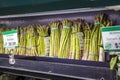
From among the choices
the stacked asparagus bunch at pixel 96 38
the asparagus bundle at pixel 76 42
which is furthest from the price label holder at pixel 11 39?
the stacked asparagus bunch at pixel 96 38

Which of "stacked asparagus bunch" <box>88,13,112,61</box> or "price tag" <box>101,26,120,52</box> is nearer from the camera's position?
"price tag" <box>101,26,120,52</box>

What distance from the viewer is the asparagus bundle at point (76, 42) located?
1491mm

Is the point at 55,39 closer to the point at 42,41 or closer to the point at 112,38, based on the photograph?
the point at 42,41

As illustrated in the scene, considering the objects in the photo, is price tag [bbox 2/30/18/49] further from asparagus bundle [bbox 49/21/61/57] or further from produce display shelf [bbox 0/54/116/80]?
asparagus bundle [bbox 49/21/61/57]

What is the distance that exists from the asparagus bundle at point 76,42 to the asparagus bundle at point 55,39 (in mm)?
132

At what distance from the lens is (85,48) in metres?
1.47

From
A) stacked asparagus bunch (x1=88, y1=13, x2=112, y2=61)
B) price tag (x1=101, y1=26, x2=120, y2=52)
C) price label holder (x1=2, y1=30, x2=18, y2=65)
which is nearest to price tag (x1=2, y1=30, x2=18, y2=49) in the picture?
price label holder (x1=2, y1=30, x2=18, y2=65)

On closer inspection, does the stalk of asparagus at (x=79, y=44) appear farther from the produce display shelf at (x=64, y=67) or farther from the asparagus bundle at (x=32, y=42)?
the asparagus bundle at (x=32, y=42)

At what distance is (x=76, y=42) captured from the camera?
1.50 m

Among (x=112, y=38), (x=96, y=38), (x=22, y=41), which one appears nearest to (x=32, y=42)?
(x=22, y=41)

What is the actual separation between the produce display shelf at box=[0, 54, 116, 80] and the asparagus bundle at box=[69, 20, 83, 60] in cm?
20

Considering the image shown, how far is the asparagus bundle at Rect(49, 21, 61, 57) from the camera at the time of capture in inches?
63.2

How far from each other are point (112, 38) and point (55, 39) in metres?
0.63

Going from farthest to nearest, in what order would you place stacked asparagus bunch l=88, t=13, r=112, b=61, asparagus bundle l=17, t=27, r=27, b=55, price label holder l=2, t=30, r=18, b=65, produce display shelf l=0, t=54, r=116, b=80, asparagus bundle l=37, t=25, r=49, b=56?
asparagus bundle l=17, t=27, r=27, b=55 → asparagus bundle l=37, t=25, r=49, b=56 → price label holder l=2, t=30, r=18, b=65 → stacked asparagus bunch l=88, t=13, r=112, b=61 → produce display shelf l=0, t=54, r=116, b=80
